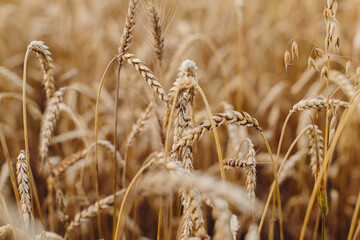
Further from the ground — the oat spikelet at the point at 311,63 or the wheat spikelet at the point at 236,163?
the oat spikelet at the point at 311,63

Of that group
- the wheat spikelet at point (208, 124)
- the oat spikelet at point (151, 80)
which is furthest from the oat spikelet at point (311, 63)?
the oat spikelet at point (151, 80)

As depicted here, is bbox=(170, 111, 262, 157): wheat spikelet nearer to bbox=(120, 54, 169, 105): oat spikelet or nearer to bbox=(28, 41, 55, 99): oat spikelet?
bbox=(120, 54, 169, 105): oat spikelet

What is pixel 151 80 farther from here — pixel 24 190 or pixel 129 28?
pixel 24 190

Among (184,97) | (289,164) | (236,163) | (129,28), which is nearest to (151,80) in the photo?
(184,97)

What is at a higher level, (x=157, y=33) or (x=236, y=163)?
(x=157, y=33)

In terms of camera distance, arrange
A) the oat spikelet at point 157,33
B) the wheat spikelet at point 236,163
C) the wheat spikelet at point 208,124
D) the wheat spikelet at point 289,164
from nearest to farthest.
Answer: the wheat spikelet at point 208,124 < the wheat spikelet at point 236,163 < the oat spikelet at point 157,33 < the wheat spikelet at point 289,164

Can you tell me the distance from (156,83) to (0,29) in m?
3.08

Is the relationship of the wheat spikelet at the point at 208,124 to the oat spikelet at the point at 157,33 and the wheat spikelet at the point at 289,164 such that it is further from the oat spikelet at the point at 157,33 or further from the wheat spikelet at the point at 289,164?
the wheat spikelet at the point at 289,164

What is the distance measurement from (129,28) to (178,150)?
0.40m

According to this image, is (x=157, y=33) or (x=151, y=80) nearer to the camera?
(x=151, y=80)

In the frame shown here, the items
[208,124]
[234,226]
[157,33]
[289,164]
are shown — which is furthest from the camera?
[289,164]

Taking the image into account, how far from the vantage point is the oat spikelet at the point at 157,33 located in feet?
3.31

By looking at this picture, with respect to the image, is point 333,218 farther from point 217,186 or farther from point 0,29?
point 0,29

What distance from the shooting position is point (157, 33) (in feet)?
3.43
